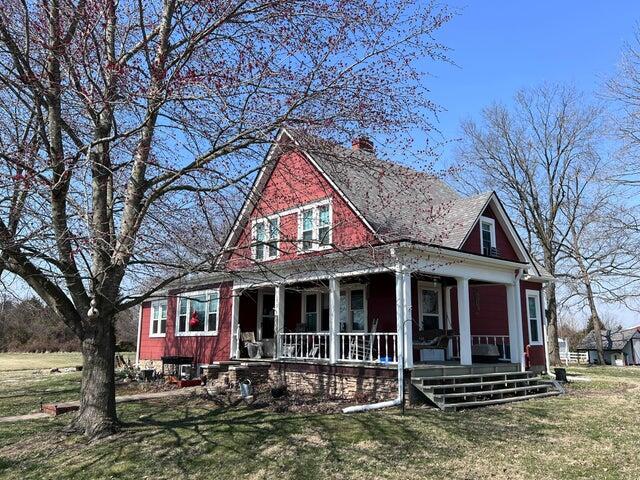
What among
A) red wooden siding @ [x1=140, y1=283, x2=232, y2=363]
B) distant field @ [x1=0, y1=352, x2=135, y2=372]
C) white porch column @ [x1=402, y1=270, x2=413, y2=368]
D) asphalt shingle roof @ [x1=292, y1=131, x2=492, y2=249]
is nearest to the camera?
asphalt shingle roof @ [x1=292, y1=131, x2=492, y2=249]

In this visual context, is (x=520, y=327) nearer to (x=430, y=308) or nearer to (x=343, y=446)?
(x=430, y=308)

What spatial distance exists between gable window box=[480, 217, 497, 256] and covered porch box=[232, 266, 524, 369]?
1.02 m

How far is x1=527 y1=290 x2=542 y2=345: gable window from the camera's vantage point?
19406 millimetres

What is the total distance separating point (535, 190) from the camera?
32.4 metres

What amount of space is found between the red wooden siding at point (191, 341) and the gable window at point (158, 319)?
0.29 m

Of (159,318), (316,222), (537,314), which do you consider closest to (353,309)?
(316,222)

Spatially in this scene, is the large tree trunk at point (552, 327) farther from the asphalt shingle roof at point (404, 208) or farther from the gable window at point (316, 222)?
Result: the gable window at point (316, 222)

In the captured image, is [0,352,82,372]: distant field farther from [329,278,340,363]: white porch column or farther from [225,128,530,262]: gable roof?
[329,278,340,363]: white porch column

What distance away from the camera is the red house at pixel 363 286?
11.5 meters

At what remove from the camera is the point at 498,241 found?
1683 centimetres

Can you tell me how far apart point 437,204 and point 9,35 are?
13.1 m

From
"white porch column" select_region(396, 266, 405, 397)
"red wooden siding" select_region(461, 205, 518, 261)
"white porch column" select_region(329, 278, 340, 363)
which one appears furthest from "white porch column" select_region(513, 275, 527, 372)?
"white porch column" select_region(329, 278, 340, 363)

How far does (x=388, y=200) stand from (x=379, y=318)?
11.4 ft

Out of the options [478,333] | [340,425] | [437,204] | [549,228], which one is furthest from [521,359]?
[549,228]
